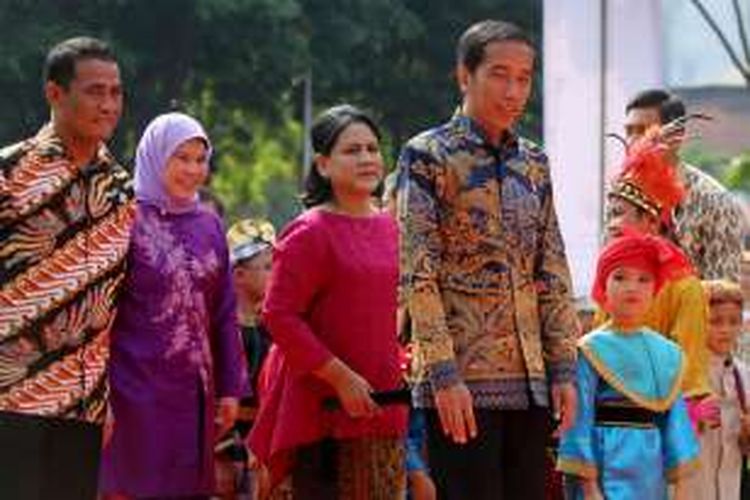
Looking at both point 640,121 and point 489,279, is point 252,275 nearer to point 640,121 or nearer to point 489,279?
point 640,121

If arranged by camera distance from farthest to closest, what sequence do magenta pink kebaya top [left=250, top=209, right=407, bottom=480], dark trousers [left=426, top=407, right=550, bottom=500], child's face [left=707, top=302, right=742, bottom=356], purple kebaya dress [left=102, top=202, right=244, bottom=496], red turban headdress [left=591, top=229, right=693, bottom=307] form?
child's face [left=707, top=302, right=742, bottom=356] < red turban headdress [left=591, top=229, right=693, bottom=307] < purple kebaya dress [left=102, top=202, right=244, bottom=496] < magenta pink kebaya top [left=250, top=209, right=407, bottom=480] < dark trousers [left=426, top=407, right=550, bottom=500]

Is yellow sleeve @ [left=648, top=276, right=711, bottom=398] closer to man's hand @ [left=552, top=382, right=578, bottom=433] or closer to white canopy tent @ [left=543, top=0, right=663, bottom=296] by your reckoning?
man's hand @ [left=552, top=382, right=578, bottom=433]

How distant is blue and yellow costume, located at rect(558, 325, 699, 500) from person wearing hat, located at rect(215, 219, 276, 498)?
1182 mm

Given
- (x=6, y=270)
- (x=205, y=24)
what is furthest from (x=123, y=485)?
(x=205, y=24)

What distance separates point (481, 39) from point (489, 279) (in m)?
0.68

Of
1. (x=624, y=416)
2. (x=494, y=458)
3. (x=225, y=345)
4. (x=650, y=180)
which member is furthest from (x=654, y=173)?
(x=494, y=458)

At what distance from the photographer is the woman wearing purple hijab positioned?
6562 mm

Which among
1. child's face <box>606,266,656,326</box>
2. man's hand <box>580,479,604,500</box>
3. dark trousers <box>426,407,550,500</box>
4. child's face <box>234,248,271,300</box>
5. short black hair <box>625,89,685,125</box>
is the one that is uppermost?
short black hair <box>625,89,685,125</box>

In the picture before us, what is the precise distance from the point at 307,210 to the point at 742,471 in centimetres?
287

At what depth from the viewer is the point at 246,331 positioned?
316 inches

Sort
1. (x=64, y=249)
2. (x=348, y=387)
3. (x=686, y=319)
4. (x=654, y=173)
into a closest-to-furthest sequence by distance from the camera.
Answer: (x=64, y=249) → (x=348, y=387) → (x=654, y=173) → (x=686, y=319)

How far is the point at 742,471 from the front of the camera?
8.62 metres

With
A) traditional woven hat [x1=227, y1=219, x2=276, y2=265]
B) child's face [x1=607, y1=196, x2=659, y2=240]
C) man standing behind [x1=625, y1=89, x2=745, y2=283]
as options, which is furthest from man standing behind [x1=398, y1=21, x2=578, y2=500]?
traditional woven hat [x1=227, y1=219, x2=276, y2=265]

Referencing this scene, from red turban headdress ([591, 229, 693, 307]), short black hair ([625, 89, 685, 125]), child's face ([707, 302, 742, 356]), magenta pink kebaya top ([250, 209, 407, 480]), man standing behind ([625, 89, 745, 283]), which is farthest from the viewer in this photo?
short black hair ([625, 89, 685, 125])
